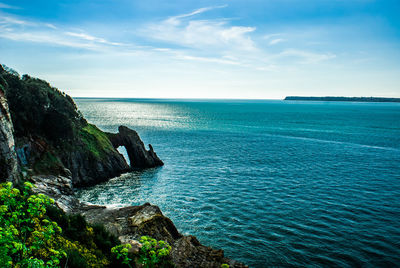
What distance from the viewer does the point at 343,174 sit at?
4959 centimetres

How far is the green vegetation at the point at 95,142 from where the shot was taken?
51.3m

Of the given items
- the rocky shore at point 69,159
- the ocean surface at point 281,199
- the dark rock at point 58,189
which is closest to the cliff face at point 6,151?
the rocky shore at point 69,159

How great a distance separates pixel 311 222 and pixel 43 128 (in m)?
45.7

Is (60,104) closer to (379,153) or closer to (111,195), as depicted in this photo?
(111,195)

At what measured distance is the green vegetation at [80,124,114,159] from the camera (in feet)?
168

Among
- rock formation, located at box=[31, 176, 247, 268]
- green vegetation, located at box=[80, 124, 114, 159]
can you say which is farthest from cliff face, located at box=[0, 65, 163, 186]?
rock formation, located at box=[31, 176, 247, 268]

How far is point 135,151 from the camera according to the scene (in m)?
60.2

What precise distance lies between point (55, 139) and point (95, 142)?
881cm

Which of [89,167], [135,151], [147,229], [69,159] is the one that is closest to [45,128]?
[69,159]

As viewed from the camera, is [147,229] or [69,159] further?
[69,159]

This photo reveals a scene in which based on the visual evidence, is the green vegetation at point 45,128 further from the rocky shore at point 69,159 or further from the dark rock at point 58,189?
the dark rock at point 58,189

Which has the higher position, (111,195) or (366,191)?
(366,191)

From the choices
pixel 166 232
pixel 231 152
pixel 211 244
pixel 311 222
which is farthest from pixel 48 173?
pixel 231 152

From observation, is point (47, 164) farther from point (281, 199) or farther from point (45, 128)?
point (281, 199)
